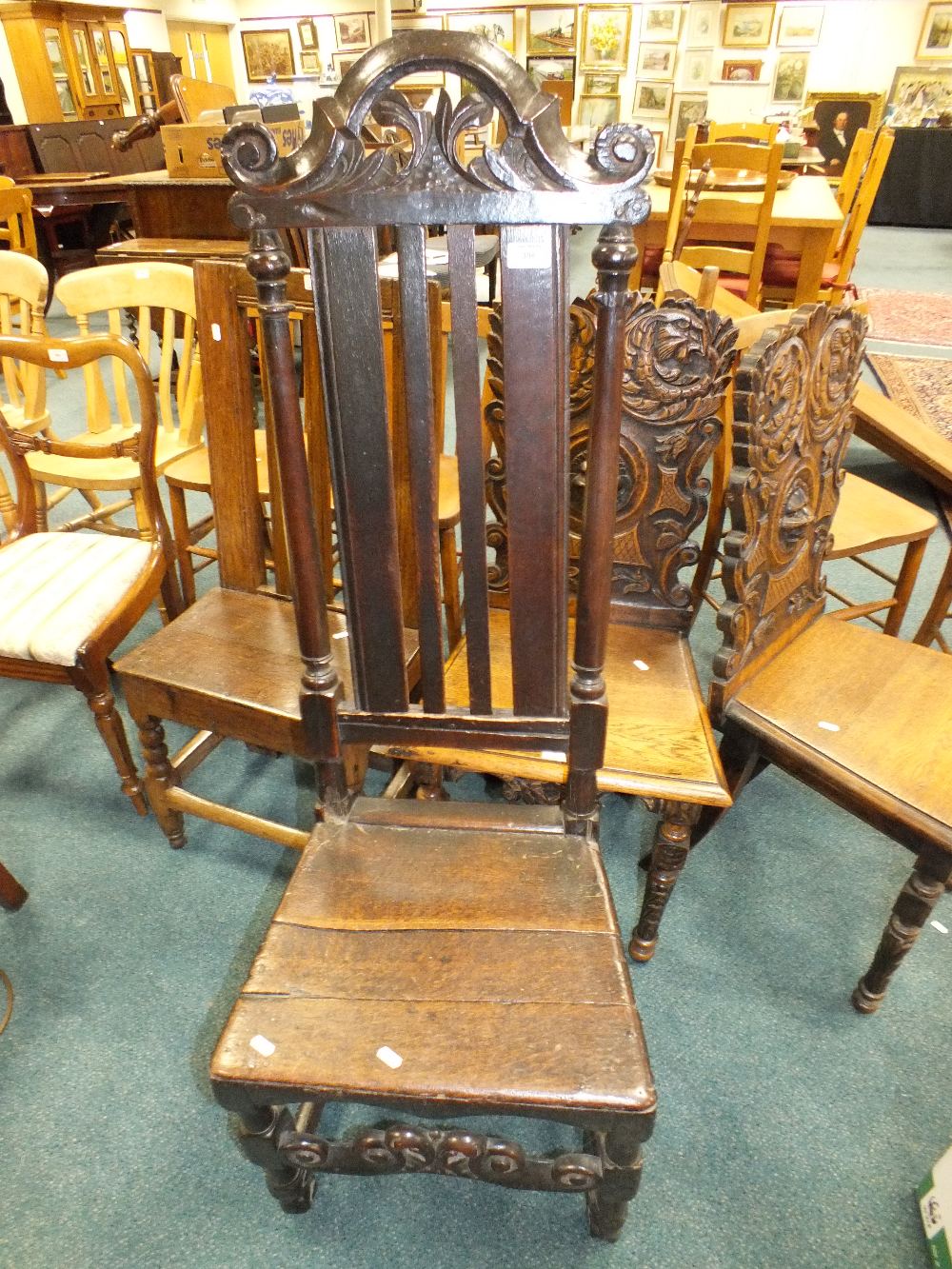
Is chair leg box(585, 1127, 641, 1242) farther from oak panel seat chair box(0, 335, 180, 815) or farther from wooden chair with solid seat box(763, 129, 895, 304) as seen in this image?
wooden chair with solid seat box(763, 129, 895, 304)

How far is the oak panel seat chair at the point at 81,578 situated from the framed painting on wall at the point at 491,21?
27.6 ft

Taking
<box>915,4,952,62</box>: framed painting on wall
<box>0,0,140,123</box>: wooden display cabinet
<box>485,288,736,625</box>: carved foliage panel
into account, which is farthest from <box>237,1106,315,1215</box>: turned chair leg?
<box>915,4,952,62</box>: framed painting on wall

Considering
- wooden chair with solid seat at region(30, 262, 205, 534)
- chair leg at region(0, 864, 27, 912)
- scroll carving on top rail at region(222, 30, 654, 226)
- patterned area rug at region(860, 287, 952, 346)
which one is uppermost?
scroll carving on top rail at region(222, 30, 654, 226)

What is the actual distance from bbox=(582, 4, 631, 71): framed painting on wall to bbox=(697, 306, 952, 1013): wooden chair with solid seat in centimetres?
851

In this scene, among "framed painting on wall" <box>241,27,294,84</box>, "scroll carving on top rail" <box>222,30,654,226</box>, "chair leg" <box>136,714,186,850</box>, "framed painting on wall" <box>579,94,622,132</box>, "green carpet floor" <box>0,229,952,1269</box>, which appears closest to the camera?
"scroll carving on top rail" <box>222,30,654,226</box>

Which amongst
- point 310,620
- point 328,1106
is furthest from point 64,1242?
point 310,620

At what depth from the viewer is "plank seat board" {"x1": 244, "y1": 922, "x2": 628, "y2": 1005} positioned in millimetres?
875

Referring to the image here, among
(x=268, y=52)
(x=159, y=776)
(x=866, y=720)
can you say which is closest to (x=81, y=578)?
(x=159, y=776)

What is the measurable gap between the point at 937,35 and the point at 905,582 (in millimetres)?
8546

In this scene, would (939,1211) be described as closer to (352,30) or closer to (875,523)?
(875,523)

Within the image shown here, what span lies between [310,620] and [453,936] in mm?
434

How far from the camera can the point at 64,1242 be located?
3.53 ft

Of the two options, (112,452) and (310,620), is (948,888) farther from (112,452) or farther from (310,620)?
(112,452)

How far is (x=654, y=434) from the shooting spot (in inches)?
53.6
